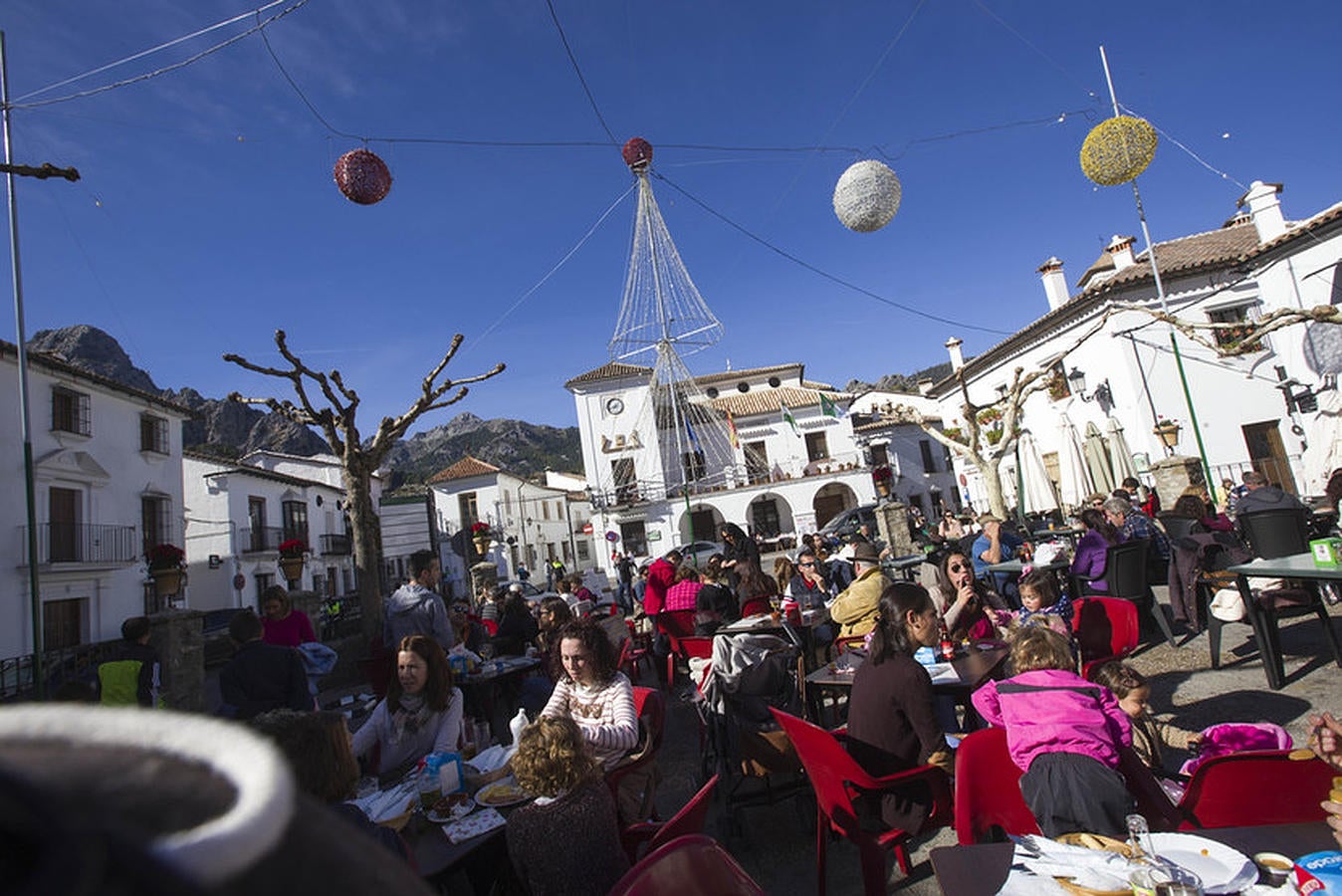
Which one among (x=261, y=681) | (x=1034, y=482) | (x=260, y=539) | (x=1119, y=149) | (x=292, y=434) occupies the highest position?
(x=292, y=434)

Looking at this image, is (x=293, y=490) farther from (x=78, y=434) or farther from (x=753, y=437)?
(x=753, y=437)

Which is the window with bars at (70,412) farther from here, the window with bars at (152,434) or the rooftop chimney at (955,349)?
the rooftop chimney at (955,349)

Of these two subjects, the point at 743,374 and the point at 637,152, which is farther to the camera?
the point at 743,374

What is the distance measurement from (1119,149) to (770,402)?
27784mm

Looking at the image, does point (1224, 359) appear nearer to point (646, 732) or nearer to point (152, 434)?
point (646, 732)

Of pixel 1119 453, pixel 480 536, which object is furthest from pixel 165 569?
pixel 1119 453

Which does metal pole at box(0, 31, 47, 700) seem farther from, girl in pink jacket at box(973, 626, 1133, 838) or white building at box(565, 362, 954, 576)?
white building at box(565, 362, 954, 576)

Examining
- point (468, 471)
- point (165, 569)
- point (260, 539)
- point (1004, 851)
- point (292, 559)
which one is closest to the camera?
point (1004, 851)

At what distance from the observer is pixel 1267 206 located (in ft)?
58.4

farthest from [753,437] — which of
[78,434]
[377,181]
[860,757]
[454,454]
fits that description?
[454,454]

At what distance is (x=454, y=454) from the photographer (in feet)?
338

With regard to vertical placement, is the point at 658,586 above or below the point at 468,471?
below

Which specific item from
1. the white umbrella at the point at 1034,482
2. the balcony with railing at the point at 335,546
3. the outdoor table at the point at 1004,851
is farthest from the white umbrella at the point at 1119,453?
the balcony with railing at the point at 335,546

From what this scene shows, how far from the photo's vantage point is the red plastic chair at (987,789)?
2.87 metres
